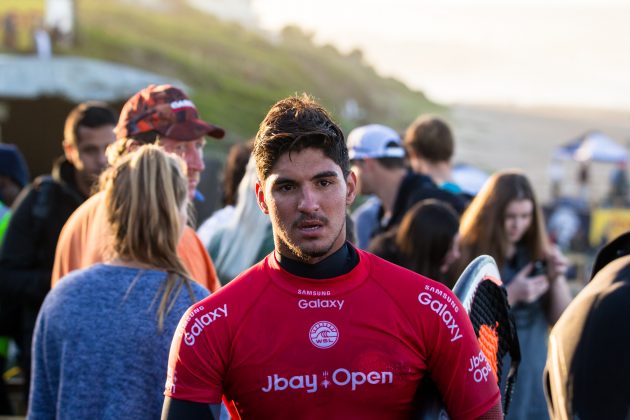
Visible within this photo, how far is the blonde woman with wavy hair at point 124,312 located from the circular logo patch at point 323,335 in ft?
2.72

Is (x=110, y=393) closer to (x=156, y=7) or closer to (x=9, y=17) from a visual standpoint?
(x=9, y=17)

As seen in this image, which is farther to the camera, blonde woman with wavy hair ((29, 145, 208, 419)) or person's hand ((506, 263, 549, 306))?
person's hand ((506, 263, 549, 306))

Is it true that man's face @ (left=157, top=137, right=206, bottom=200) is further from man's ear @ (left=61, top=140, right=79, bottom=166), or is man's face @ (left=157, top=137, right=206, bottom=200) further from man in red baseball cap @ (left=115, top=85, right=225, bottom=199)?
man's ear @ (left=61, top=140, right=79, bottom=166)

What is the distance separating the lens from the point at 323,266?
2.36 m

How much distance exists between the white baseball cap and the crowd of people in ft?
3.70

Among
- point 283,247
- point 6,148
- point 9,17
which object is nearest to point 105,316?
point 283,247

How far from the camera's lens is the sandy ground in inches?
1223

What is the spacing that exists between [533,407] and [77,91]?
13.4 m

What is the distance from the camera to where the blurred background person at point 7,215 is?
189 inches

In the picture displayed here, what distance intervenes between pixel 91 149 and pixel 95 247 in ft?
4.75

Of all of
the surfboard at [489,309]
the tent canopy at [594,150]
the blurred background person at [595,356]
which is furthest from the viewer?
the tent canopy at [594,150]

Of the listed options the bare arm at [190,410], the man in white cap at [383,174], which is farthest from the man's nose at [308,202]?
the man in white cap at [383,174]

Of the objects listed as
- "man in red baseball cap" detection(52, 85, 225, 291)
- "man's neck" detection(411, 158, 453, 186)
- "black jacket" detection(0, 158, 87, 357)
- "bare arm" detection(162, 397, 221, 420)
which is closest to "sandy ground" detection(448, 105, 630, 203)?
"man's neck" detection(411, 158, 453, 186)

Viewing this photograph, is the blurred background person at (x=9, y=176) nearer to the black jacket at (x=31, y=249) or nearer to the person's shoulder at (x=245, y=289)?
the black jacket at (x=31, y=249)
